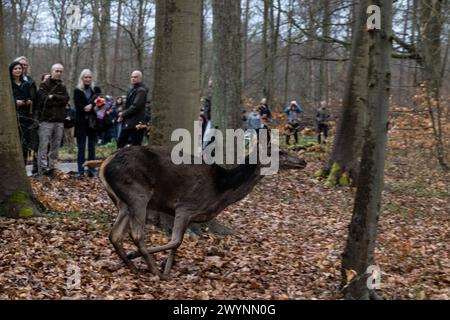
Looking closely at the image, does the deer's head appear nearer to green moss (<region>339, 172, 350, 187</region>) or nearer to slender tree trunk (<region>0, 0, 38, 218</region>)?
slender tree trunk (<region>0, 0, 38, 218</region>)

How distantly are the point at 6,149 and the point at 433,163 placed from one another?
12.9 metres

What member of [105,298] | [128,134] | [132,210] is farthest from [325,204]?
[105,298]

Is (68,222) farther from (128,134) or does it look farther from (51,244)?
(128,134)

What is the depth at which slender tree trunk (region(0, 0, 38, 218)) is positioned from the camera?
9.18 metres

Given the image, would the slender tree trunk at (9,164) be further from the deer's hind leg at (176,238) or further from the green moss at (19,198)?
the deer's hind leg at (176,238)

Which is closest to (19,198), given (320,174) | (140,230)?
(140,230)

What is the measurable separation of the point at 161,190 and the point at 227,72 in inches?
257

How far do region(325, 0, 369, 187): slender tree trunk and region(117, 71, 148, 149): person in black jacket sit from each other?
4968 mm

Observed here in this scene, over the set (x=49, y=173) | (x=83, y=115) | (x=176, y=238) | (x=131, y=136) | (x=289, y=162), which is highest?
Answer: (x=83, y=115)

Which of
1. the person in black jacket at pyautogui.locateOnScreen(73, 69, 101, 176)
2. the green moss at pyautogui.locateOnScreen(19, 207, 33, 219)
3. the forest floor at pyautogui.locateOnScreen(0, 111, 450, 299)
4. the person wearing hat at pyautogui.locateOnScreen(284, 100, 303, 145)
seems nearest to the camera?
the forest floor at pyautogui.locateOnScreen(0, 111, 450, 299)

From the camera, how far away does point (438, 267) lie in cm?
890

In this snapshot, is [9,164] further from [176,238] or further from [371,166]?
[371,166]

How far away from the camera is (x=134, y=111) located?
1400 cm

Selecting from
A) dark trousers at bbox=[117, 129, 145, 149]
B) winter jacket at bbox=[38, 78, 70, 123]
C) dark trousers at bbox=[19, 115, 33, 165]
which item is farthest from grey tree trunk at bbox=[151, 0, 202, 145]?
dark trousers at bbox=[117, 129, 145, 149]
